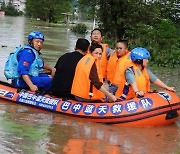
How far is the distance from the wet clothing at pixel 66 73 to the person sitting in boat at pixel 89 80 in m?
0.14

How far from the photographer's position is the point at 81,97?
6.75 meters

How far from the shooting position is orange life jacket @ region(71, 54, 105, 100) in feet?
21.7

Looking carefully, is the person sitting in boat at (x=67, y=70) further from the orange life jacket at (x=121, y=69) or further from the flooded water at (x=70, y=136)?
the orange life jacket at (x=121, y=69)

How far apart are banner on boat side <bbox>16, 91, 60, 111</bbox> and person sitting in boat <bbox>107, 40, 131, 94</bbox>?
98 centimetres

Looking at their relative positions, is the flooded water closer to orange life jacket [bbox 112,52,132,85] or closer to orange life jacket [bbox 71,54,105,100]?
orange life jacket [bbox 71,54,105,100]

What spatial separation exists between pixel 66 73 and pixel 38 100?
64cm

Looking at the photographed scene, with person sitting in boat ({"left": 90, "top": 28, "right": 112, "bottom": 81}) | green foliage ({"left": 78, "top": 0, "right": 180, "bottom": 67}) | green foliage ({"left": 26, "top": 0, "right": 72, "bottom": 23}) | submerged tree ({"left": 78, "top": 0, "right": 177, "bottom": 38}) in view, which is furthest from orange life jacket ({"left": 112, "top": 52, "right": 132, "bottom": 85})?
green foliage ({"left": 26, "top": 0, "right": 72, "bottom": 23})

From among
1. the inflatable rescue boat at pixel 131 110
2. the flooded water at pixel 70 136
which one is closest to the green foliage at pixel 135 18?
the inflatable rescue boat at pixel 131 110

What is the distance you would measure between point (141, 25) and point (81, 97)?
13929mm

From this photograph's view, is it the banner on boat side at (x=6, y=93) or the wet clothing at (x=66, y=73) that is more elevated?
the wet clothing at (x=66, y=73)

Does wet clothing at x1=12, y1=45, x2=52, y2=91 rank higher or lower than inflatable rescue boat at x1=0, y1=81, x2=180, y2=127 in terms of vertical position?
higher

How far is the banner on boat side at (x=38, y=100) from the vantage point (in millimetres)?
6911

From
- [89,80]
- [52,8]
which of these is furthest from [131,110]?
[52,8]

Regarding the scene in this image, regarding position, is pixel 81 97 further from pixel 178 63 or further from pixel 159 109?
pixel 178 63
